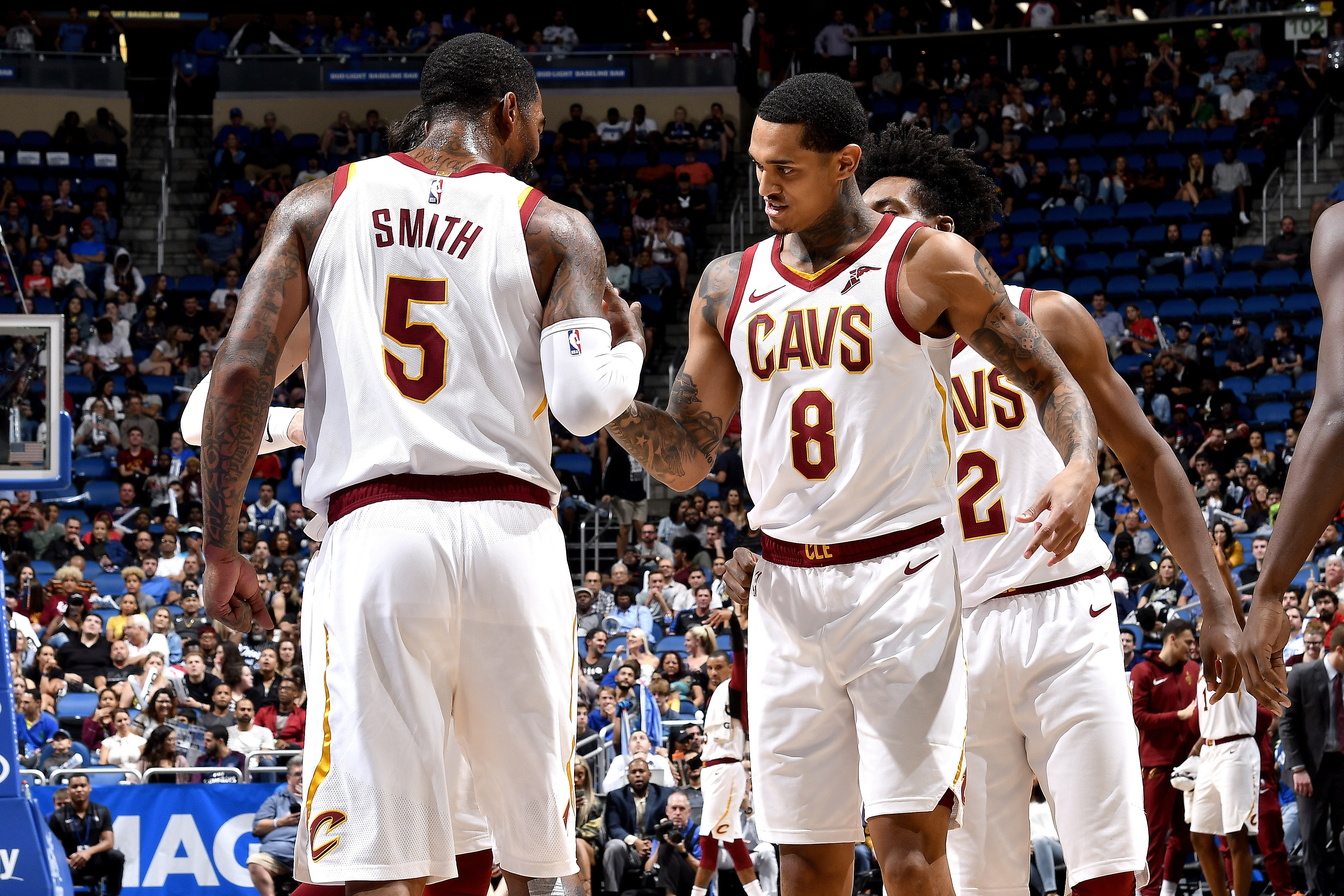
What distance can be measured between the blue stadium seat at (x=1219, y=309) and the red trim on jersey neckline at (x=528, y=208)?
17.2 meters

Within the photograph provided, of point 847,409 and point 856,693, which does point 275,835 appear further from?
point 847,409

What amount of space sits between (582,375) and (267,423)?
79 centimetres

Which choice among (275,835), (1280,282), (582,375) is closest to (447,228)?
(582,375)

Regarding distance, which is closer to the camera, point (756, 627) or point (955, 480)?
point (756, 627)

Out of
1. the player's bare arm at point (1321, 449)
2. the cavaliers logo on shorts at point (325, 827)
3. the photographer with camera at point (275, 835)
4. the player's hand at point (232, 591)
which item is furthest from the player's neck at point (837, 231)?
the photographer with camera at point (275, 835)

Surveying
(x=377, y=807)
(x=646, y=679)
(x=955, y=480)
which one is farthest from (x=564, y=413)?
(x=646, y=679)

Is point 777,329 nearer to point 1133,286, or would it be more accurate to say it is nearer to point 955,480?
point 955,480

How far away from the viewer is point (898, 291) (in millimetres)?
3979

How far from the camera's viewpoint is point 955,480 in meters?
4.41

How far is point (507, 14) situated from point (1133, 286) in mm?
11818

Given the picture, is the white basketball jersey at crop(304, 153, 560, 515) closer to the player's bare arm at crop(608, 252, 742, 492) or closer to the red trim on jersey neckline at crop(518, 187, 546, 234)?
the red trim on jersey neckline at crop(518, 187, 546, 234)

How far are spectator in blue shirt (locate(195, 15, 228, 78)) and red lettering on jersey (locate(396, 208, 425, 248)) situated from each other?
23.0 m

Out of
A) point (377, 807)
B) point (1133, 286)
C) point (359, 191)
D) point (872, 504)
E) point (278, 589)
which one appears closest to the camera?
point (377, 807)

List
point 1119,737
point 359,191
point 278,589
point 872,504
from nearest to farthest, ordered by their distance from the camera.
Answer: point 359,191 → point 872,504 → point 1119,737 → point 278,589
